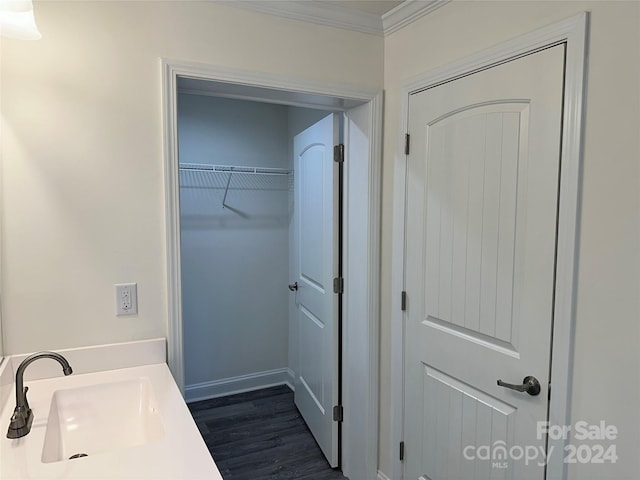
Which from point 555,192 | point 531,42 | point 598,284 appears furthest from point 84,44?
point 598,284

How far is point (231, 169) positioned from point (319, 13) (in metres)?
1.45

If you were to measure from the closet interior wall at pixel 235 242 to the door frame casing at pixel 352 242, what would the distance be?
948mm

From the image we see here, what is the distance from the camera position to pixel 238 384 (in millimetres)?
3295

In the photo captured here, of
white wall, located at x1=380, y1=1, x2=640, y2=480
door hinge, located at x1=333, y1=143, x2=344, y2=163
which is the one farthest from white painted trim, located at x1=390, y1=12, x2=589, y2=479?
door hinge, located at x1=333, y1=143, x2=344, y2=163

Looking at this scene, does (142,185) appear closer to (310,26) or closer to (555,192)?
(310,26)

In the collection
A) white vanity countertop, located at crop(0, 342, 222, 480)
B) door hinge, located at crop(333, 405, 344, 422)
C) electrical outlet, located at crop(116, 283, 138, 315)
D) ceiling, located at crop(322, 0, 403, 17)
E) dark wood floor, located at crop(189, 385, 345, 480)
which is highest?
ceiling, located at crop(322, 0, 403, 17)

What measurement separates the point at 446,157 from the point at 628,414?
102cm

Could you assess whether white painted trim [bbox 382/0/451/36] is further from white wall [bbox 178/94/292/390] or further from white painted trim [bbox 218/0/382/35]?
white wall [bbox 178/94/292/390]

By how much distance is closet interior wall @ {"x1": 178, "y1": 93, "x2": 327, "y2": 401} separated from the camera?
9.85 feet

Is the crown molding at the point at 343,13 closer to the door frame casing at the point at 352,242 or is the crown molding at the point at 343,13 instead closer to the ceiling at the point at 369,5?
the ceiling at the point at 369,5

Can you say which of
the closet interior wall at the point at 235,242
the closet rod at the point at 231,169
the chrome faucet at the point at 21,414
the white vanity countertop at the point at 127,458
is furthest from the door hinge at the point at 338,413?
the closet rod at the point at 231,169

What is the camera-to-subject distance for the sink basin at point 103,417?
1.31m

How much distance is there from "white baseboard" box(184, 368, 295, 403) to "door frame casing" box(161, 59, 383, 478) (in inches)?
46.6

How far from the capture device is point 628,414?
1.11m
